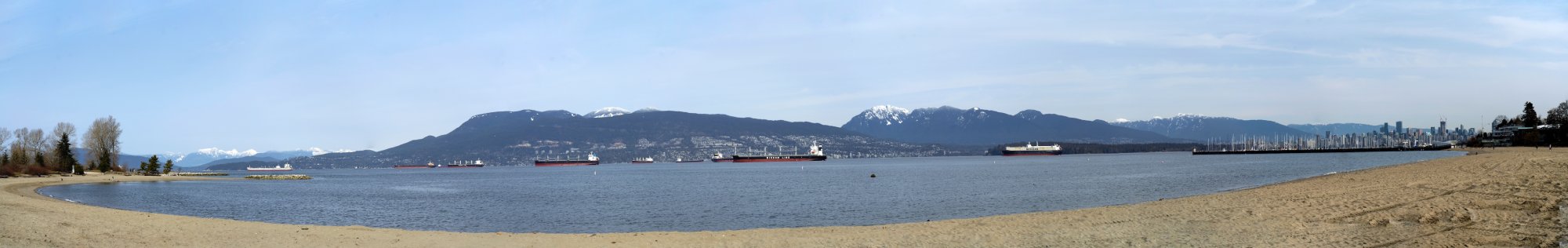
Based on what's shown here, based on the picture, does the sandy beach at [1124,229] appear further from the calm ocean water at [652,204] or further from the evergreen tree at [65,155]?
the evergreen tree at [65,155]

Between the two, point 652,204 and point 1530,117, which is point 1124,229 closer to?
point 652,204

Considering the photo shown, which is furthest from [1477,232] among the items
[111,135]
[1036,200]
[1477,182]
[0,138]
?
[111,135]

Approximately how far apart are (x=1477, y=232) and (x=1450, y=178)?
18897 millimetres

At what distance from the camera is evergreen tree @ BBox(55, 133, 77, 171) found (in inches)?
4178

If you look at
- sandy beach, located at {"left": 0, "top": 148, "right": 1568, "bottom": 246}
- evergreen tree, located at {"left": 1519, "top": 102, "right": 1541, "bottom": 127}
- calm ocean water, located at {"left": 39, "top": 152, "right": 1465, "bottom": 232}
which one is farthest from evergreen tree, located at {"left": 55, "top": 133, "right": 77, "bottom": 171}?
evergreen tree, located at {"left": 1519, "top": 102, "right": 1541, "bottom": 127}

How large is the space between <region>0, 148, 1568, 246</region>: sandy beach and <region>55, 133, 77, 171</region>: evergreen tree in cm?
9744

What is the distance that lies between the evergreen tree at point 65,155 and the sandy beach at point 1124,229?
97436 mm

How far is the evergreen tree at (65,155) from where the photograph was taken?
106125 mm

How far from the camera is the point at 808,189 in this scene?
2394 inches

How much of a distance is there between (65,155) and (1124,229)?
411 ft

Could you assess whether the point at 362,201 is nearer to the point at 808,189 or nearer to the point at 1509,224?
the point at 808,189

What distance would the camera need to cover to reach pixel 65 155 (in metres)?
107

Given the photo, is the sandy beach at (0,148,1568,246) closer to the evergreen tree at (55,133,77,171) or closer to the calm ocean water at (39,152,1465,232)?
the calm ocean water at (39,152,1465,232)

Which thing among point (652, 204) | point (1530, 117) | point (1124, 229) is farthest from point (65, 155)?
point (1530, 117)
